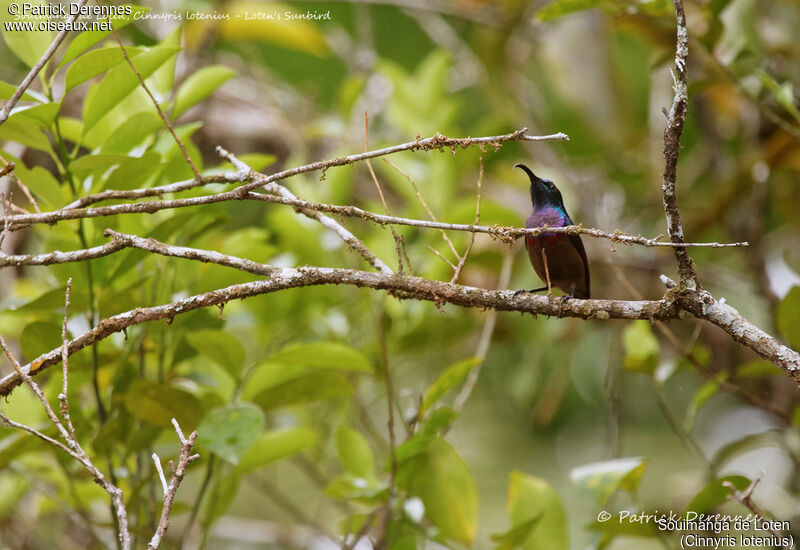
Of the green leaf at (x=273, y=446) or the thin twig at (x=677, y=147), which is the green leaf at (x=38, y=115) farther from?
the thin twig at (x=677, y=147)

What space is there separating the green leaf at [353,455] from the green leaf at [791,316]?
128 cm

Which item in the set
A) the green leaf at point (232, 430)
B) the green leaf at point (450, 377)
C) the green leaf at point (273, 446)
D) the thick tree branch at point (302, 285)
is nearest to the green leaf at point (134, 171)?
the thick tree branch at point (302, 285)

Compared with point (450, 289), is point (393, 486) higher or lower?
lower

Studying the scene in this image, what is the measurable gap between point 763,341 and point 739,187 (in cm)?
223

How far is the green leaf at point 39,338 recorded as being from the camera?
6.23ft

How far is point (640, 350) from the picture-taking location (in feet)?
7.88

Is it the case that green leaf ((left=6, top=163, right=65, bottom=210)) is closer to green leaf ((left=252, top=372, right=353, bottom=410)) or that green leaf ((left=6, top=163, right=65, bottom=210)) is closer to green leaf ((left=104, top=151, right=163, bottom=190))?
green leaf ((left=104, top=151, right=163, bottom=190))

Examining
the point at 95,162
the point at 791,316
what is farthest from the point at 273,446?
the point at 791,316

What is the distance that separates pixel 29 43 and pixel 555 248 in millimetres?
1558

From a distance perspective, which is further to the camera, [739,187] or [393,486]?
[739,187]

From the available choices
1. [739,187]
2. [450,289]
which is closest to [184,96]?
[450,289]

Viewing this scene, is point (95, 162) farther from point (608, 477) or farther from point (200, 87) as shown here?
point (608, 477)

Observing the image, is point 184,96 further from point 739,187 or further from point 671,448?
point 671,448

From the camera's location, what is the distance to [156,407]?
1.94 m
